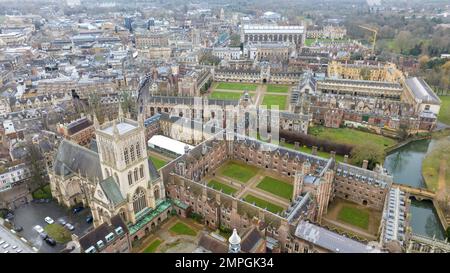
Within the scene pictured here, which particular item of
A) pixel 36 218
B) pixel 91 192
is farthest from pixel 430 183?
pixel 36 218

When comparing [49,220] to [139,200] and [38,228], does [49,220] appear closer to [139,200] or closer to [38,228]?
[38,228]

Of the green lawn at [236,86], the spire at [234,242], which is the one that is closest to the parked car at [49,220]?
the spire at [234,242]

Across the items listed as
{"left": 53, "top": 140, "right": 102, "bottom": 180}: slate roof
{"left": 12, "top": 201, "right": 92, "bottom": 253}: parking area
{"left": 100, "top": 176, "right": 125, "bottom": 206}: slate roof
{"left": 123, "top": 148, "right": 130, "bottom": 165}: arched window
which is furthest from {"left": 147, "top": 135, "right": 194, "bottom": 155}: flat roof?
{"left": 123, "top": 148, "right": 130, "bottom": 165}: arched window

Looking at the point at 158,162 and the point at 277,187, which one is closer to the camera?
the point at 277,187

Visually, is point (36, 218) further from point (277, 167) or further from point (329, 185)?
point (329, 185)

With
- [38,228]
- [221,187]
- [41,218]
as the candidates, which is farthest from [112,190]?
[221,187]
